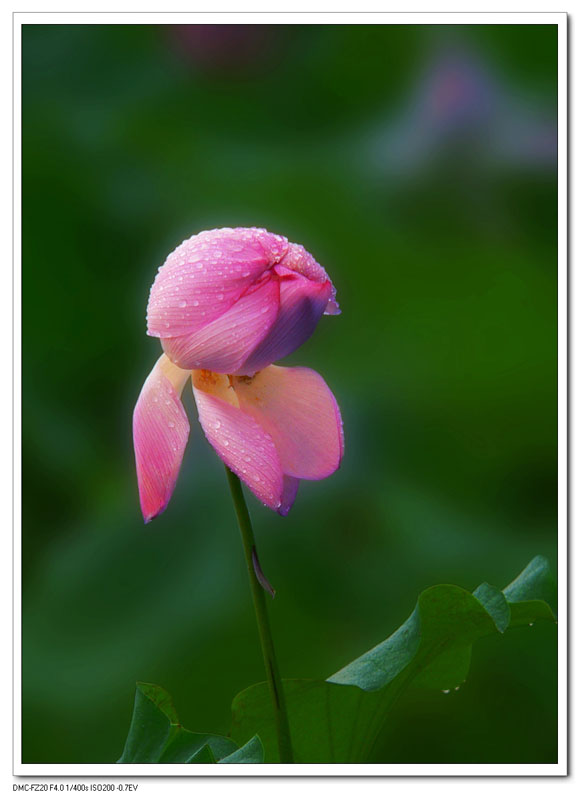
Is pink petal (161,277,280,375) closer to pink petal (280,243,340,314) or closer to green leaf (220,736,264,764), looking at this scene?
pink petal (280,243,340,314)

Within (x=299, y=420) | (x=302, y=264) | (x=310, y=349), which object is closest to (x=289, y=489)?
(x=299, y=420)

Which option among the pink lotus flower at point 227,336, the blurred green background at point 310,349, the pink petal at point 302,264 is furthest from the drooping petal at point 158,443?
the blurred green background at point 310,349

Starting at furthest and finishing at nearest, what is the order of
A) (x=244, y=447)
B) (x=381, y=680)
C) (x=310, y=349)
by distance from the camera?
(x=310, y=349) < (x=381, y=680) < (x=244, y=447)

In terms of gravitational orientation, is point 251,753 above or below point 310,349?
below

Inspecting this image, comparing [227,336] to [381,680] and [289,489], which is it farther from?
[381,680]
